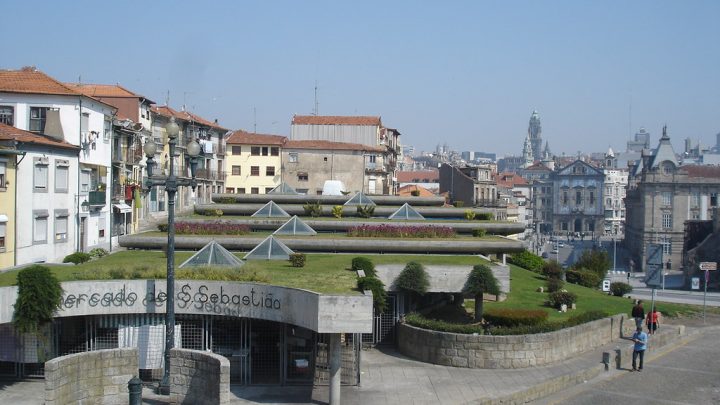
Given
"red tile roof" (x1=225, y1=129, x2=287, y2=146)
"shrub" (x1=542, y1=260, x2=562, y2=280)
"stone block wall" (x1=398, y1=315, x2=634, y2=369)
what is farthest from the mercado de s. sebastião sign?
"red tile roof" (x1=225, y1=129, x2=287, y2=146)

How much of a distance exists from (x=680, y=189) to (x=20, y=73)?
119m

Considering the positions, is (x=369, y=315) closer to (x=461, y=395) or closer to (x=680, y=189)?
(x=461, y=395)

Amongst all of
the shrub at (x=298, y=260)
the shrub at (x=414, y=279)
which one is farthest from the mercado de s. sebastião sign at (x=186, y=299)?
the shrub at (x=414, y=279)

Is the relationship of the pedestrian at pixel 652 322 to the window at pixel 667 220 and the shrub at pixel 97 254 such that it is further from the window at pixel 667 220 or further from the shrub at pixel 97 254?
the window at pixel 667 220

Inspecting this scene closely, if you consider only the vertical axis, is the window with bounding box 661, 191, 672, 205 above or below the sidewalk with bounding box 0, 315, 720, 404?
above

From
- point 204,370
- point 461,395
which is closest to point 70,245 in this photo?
point 204,370

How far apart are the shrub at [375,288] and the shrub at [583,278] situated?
26746 mm

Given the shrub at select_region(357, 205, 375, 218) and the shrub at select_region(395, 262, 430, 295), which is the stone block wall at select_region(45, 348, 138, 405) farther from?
the shrub at select_region(357, 205, 375, 218)

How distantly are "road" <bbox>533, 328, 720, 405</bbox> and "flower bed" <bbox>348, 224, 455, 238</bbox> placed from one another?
12.5 m

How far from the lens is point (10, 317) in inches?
957

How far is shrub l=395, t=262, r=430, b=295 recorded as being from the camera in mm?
30688

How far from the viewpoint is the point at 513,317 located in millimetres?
29859

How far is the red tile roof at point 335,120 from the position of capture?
88.9 metres

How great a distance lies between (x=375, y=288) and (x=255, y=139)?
2236 inches
